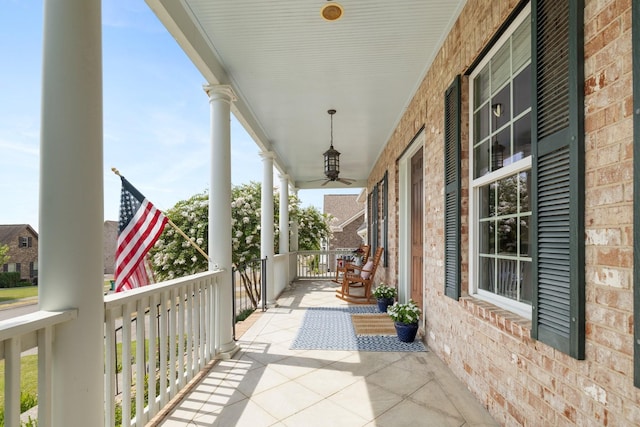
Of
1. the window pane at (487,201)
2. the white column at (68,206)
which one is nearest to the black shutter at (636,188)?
the window pane at (487,201)

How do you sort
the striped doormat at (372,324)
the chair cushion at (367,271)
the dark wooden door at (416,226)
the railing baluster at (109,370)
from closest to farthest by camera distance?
the railing baluster at (109,370), the striped doormat at (372,324), the dark wooden door at (416,226), the chair cushion at (367,271)

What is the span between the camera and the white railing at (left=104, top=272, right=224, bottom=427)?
5.98ft

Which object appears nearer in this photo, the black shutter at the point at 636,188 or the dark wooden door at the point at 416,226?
the black shutter at the point at 636,188

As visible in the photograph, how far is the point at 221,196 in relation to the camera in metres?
3.43

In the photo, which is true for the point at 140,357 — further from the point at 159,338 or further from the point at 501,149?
the point at 501,149

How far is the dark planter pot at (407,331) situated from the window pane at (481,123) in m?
2.08

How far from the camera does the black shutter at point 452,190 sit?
2709 millimetres

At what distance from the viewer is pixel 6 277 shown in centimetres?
1692

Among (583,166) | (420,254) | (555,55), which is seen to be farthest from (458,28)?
(420,254)

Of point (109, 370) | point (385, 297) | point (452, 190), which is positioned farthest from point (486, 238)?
point (385, 297)

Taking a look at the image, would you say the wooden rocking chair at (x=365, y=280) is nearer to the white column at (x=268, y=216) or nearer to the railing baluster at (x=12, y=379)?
the white column at (x=268, y=216)

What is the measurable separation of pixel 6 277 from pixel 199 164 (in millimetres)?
11548

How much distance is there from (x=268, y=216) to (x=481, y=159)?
168 inches

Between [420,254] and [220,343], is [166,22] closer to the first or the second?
[220,343]
